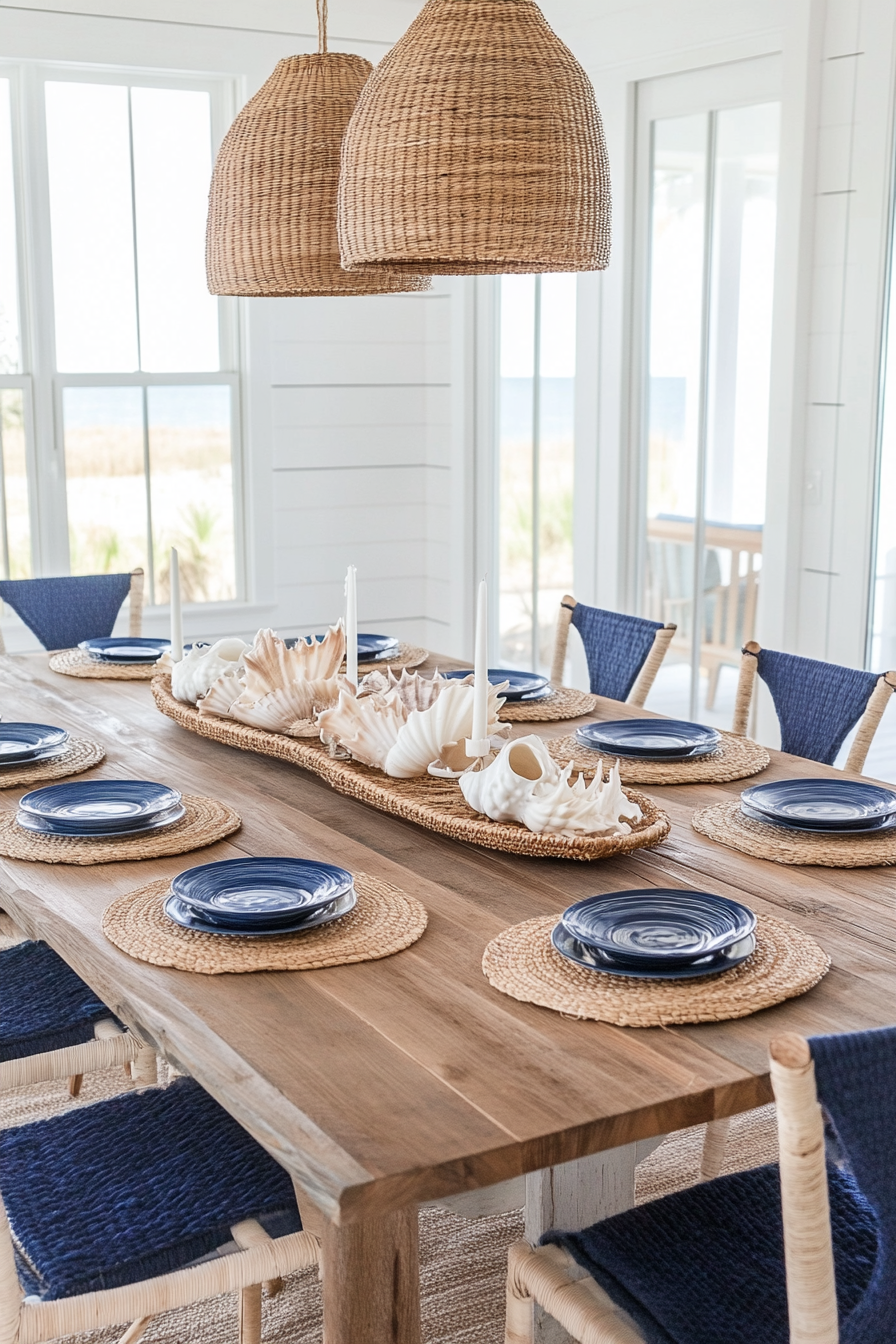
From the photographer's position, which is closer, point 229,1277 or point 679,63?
point 229,1277

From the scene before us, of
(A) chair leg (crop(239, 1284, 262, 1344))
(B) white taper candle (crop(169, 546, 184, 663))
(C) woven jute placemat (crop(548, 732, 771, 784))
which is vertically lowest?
(A) chair leg (crop(239, 1284, 262, 1344))

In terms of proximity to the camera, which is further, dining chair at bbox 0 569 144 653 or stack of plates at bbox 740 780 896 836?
dining chair at bbox 0 569 144 653

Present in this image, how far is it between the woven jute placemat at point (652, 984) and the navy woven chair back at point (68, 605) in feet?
8.00

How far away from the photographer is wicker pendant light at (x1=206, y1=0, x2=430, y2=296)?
87.0 inches

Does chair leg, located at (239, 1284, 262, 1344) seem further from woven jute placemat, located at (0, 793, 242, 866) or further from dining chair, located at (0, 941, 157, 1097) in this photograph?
woven jute placemat, located at (0, 793, 242, 866)

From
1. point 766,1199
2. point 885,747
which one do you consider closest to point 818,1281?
point 766,1199

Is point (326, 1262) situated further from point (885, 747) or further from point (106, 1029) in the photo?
point (885, 747)

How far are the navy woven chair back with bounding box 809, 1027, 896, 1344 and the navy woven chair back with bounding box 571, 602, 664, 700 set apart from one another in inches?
76.5

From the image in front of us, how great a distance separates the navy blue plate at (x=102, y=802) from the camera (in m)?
1.87

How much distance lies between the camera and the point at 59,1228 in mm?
1453

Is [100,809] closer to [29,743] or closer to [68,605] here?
→ [29,743]

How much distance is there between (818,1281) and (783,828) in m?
0.90

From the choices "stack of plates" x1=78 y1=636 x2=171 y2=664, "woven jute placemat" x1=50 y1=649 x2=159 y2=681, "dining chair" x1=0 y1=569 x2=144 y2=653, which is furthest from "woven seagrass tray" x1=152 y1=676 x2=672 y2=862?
"dining chair" x1=0 y1=569 x2=144 y2=653

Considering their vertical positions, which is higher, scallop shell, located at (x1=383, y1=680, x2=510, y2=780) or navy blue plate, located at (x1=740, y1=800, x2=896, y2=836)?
scallop shell, located at (x1=383, y1=680, x2=510, y2=780)
